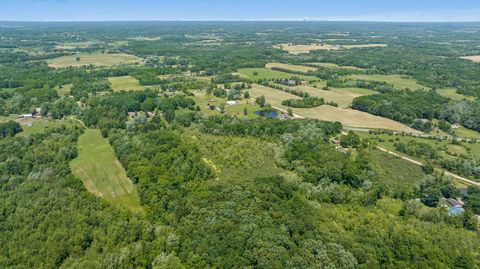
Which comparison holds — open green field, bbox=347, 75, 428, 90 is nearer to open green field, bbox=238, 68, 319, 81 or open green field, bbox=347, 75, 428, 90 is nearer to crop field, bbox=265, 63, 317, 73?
crop field, bbox=265, 63, 317, 73

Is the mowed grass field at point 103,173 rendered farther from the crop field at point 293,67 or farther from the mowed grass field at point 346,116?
the crop field at point 293,67

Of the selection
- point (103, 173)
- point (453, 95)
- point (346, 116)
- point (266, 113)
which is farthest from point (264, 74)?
point (103, 173)

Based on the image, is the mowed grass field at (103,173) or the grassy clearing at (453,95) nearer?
the mowed grass field at (103,173)

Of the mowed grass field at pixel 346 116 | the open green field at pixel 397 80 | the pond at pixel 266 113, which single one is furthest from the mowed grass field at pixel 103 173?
the open green field at pixel 397 80

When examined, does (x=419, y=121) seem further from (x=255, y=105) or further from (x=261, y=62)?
(x=261, y=62)

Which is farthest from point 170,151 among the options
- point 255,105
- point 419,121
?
point 419,121

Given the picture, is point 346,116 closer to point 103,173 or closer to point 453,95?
point 453,95

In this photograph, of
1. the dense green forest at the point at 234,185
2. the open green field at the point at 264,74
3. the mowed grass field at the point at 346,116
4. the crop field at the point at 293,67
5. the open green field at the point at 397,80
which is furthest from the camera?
the crop field at the point at 293,67
